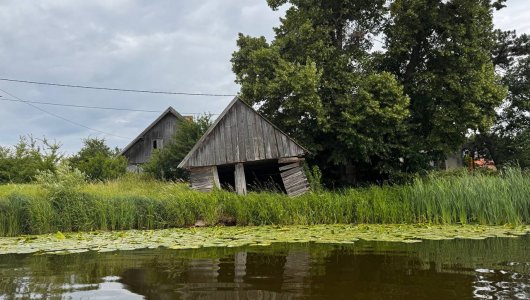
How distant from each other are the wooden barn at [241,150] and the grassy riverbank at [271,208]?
305 cm

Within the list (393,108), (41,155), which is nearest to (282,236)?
(393,108)

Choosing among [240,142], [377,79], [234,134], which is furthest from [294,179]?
[377,79]

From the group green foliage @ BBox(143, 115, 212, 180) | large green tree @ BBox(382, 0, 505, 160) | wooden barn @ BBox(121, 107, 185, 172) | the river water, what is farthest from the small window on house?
the river water

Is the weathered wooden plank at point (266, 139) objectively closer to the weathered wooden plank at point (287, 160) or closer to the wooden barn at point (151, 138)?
the weathered wooden plank at point (287, 160)

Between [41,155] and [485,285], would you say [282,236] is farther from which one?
[41,155]

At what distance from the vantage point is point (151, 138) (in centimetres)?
3359

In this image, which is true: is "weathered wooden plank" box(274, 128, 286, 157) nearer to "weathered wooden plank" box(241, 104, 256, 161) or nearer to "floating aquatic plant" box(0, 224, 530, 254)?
"weathered wooden plank" box(241, 104, 256, 161)

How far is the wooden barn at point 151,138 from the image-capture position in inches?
1310

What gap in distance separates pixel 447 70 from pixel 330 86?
5.17m

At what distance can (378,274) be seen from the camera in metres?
5.21

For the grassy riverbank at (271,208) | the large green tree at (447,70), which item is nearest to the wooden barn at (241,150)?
the grassy riverbank at (271,208)

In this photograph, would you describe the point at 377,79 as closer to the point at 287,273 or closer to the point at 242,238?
the point at 242,238

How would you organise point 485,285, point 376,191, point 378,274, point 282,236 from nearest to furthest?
1. point 485,285
2. point 378,274
3. point 282,236
4. point 376,191

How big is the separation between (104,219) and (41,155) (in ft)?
64.0
